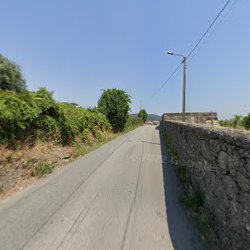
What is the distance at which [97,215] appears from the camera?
15.4 feet

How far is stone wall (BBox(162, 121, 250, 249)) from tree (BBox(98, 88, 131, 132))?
2248cm

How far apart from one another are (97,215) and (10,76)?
29912mm

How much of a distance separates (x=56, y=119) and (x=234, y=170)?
30.1ft

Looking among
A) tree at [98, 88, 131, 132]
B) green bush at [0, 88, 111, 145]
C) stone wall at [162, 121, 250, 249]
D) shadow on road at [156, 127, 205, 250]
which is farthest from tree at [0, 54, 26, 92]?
stone wall at [162, 121, 250, 249]

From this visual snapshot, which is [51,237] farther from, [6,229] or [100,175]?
[100,175]

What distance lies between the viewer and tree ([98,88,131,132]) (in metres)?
27.3

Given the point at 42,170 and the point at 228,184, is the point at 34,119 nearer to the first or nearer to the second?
the point at 42,170

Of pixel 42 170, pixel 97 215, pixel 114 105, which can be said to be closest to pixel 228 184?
pixel 97 215

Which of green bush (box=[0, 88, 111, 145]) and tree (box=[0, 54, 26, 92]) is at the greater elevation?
tree (box=[0, 54, 26, 92])

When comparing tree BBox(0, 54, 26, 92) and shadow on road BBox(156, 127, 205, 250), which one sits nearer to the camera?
shadow on road BBox(156, 127, 205, 250)

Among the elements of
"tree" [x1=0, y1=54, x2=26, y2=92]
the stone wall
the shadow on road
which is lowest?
the shadow on road

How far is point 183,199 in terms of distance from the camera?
18.2 feet

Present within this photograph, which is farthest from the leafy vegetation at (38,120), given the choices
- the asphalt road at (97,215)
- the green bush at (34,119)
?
the asphalt road at (97,215)

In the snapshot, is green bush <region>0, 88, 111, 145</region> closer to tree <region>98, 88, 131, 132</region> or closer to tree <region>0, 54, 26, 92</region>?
tree <region>98, 88, 131, 132</region>
